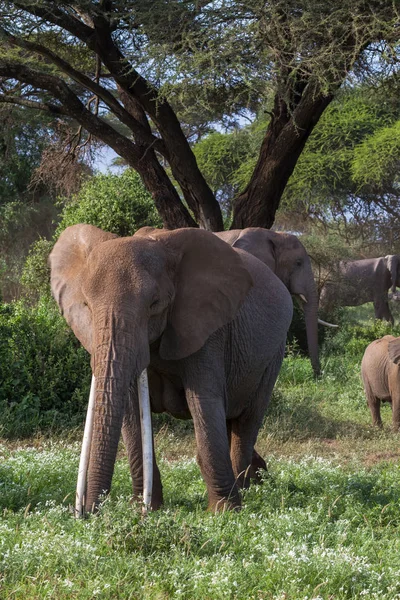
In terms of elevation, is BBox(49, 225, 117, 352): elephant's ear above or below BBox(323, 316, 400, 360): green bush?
above

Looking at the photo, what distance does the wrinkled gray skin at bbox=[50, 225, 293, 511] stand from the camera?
4.46 meters

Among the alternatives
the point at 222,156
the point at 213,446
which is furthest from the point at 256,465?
the point at 222,156

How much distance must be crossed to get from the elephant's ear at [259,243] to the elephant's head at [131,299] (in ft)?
12.8

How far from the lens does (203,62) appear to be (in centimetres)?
1159

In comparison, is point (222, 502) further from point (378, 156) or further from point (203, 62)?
point (378, 156)

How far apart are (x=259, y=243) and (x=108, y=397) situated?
224 inches

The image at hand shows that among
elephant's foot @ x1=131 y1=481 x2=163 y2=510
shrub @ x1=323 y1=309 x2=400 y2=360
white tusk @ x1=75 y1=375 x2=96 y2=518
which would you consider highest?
shrub @ x1=323 y1=309 x2=400 y2=360

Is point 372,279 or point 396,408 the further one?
point 372,279

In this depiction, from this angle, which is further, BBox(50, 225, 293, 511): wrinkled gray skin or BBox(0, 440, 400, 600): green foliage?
BBox(50, 225, 293, 511): wrinkled gray skin

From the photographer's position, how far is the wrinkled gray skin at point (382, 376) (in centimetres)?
1011

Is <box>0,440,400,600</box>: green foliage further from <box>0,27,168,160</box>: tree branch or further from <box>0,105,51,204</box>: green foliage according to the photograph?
<box>0,105,51,204</box>: green foliage

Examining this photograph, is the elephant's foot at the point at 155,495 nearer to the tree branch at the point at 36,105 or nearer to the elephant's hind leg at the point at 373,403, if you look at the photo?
the elephant's hind leg at the point at 373,403

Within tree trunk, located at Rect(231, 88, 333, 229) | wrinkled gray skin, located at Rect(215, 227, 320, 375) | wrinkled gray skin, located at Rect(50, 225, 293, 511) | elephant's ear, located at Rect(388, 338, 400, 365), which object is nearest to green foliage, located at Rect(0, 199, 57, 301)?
tree trunk, located at Rect(231, 88, 333, 229)

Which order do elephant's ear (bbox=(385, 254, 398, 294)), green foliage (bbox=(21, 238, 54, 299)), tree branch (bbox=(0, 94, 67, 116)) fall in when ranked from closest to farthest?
tree branch (bbox=(0, 94, 67, 116)) → green foliage (bbox=(21, 238, 54, 299)) → elephant's ear (bbox=(385, 254, 398, 294))
